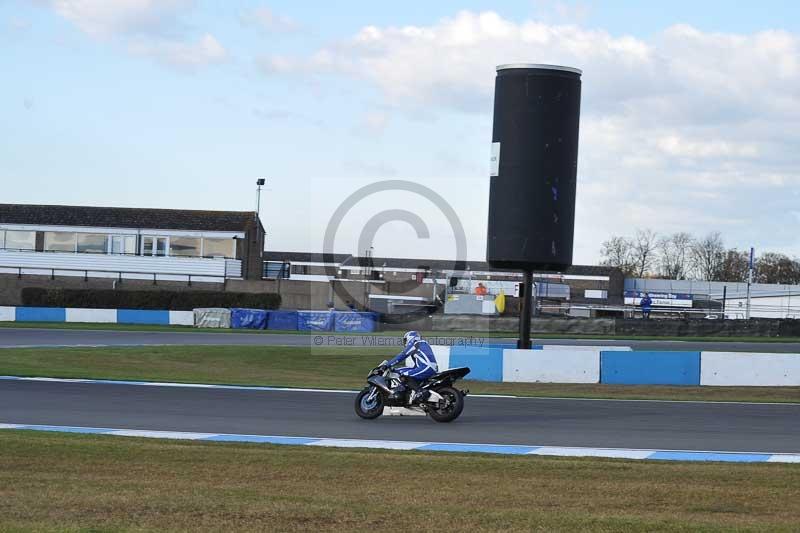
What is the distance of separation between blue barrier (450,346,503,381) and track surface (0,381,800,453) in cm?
381

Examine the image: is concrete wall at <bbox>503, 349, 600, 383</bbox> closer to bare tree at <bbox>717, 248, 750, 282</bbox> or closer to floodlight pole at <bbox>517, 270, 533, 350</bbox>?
floodlight pole at <bbox>517, 270, 533, 350</bbox>

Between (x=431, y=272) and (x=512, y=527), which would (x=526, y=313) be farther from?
(x=431, y=272)

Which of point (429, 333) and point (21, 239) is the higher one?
point (21, 239)

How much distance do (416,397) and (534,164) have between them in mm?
7954

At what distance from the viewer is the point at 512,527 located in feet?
23.9

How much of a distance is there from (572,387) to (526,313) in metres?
2.06

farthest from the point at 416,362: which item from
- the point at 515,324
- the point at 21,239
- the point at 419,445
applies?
the point at 21,239

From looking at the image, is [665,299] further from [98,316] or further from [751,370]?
[751,370]

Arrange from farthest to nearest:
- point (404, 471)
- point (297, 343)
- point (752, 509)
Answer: point (297, 343) < point (404, 471) < point (752, 509)

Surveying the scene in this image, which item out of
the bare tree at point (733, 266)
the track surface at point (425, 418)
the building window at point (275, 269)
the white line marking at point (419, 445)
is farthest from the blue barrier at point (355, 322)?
the bare tree at point (733, 266)

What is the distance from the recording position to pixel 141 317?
44344mm

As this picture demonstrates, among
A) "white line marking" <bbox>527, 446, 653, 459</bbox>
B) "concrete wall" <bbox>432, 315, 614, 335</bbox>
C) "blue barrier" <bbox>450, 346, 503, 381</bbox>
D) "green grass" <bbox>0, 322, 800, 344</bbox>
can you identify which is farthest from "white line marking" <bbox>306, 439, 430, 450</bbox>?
"concrete wall" <bbox>432, 315, 614, 335</bbox>

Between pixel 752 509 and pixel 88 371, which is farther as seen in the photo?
pixel 88 371

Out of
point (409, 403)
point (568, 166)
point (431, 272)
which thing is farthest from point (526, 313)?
point (431, 272)
